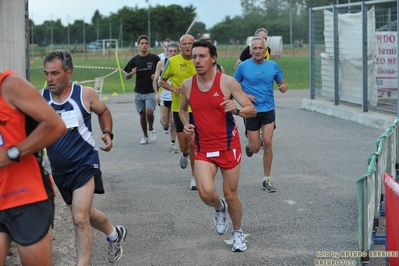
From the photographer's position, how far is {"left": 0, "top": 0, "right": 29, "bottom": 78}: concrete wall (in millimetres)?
8250

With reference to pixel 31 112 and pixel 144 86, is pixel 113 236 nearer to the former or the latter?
pixel 31 112

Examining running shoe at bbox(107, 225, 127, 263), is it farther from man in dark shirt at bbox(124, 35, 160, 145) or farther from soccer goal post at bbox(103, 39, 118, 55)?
soccer goal post at bbox(103, 39, 118, 55)

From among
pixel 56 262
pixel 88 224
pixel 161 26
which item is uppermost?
pixel 161 26

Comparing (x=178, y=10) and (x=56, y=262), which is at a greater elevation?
(x=178, y=10)

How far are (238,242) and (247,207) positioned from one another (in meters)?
1.89

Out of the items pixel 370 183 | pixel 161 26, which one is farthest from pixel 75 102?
pixel 161 26

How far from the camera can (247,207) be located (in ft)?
29.1

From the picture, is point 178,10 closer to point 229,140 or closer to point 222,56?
point 222,56

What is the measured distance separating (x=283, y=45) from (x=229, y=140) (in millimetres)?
68870

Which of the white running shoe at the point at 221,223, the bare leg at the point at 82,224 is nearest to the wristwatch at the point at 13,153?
the bare leg at the point at 82,224

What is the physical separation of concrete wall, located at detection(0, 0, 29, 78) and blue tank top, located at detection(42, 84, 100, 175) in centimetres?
216

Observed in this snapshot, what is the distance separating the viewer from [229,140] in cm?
711

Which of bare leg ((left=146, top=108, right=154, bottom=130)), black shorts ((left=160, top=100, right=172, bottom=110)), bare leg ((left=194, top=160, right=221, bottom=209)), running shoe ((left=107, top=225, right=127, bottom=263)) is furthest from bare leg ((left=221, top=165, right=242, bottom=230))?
bare leg ((left=146, top=108, right=154, bottom=130))

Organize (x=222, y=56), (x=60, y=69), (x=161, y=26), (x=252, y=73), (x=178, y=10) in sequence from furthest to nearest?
(x=178, y=10) → (x=161, y=26) → (x=222, y=56) → (x=252, y=73) → (x=60, y=69)
